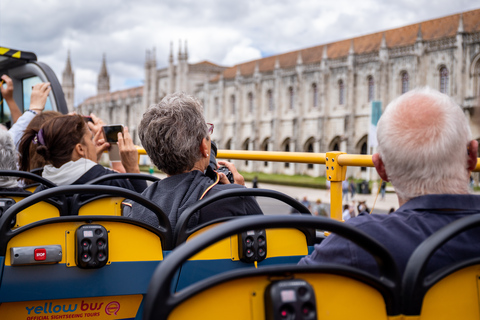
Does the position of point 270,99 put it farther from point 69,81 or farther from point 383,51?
point 69,81

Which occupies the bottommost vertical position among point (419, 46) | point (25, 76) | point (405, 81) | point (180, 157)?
point (180, 157)

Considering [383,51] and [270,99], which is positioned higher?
[383,51]

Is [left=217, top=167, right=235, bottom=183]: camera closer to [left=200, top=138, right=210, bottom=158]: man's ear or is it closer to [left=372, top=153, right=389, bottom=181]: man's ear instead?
[left=200, top=138, right=210, bottom=158]: man's ear

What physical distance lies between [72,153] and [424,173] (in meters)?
2.45

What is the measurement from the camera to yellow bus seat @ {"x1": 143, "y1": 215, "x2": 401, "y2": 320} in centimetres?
107

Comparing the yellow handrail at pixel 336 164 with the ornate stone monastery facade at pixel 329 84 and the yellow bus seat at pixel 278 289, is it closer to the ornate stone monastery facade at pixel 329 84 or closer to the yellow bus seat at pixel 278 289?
the yellow bus seat at pixel 278 289

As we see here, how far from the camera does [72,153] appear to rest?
3.28m

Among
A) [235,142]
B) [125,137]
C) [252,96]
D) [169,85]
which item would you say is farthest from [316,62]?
[125,137]

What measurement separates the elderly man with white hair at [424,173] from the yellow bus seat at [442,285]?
84 millimetres

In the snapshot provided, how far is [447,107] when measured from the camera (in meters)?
1.56

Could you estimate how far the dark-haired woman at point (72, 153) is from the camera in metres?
3.18

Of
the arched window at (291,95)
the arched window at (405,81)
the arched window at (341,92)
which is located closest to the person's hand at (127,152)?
the arched window at (405,81)

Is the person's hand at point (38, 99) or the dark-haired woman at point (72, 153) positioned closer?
the dark-haired woman at point (72, 153)

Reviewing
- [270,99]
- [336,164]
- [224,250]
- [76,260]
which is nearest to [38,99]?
[336,164]
